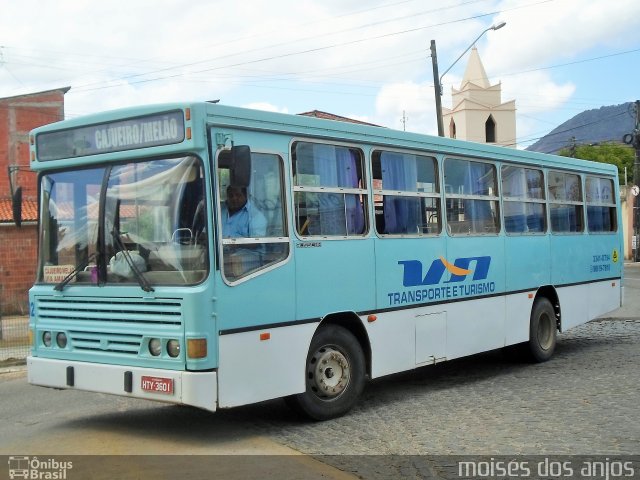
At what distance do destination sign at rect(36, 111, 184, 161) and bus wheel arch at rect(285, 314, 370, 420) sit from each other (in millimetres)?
2416

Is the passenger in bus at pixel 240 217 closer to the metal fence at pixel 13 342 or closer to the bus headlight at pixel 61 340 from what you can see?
the bus headlight at pixel 61 340

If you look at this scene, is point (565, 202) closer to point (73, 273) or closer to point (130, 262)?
point (130, 262)

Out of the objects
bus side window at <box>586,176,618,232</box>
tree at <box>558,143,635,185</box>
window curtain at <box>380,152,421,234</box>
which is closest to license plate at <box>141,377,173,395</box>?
window curtain at <box>380,152,421,234</box>

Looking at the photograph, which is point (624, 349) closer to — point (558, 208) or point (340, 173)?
point (558, 208)

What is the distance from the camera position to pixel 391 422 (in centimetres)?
782

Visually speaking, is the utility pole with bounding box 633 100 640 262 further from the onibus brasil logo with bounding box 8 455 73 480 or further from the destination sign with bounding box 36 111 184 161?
the onibus brasil logo with bounding box 8 455 73 480


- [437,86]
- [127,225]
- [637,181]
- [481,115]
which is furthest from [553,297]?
[481,115]

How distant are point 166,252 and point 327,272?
174 centimetres

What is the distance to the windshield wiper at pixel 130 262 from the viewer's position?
22.5 feet

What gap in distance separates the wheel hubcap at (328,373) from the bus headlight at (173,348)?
152 centimetres

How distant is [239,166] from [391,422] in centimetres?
300

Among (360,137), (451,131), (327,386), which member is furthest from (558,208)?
(451,131)

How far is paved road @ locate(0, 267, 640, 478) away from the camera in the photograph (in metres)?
6.76

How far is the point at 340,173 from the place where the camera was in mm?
8203
